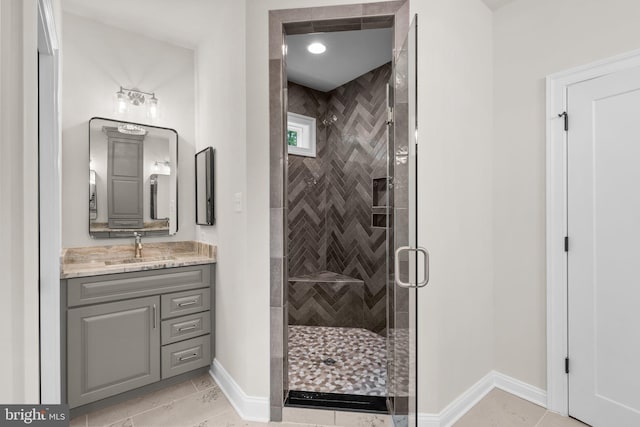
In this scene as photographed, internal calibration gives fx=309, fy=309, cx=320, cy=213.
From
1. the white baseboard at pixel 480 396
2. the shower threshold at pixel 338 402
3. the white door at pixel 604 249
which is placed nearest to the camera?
the white door at pixel 604 249

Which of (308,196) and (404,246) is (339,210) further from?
(404,246)

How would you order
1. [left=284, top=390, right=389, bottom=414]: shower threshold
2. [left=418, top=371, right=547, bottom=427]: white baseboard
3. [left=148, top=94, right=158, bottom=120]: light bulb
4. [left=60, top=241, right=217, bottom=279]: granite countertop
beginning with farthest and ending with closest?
1. [left=148, top=94, right=158, bottom=120]: light bulb
2. [left=60, top=241, right=217, bottom=279]: granite countertop
3. [left=284, top=390, right=389, bottom=414]: shower threshold
4. [left=418, top=371, right=547, bottom=427]: white baseboard

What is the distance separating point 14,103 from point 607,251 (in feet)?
8.86

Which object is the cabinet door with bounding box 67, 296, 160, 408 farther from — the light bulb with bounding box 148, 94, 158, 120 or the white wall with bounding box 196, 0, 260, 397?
the light bulb with bounding box 148, 94, 158, 120

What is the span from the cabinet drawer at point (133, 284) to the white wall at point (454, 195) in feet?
5.45

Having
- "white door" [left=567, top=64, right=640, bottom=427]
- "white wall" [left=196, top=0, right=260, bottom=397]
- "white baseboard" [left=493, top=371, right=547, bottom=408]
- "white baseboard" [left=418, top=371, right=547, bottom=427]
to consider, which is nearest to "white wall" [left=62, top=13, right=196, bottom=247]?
"white wall" [left=196, top=0, right=260, bottom=397]

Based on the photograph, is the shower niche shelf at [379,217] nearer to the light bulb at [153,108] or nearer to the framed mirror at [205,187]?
the framed mirror at [205,187]

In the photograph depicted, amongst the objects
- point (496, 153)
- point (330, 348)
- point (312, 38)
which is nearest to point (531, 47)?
point (496, 153)

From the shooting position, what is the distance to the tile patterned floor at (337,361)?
2195 millimetres

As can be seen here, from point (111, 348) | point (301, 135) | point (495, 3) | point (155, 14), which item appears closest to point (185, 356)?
point (111, 348)

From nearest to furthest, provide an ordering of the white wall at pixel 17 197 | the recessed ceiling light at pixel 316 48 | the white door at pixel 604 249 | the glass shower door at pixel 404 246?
1. the white wall at pixel 17 197
2. the glass shower door at pixel 404 246
3. the white door at pixel 604 249
4. the recessed ceiling light at pixel 316 48

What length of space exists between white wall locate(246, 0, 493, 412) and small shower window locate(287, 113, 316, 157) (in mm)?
1845

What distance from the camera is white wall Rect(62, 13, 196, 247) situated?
236cm

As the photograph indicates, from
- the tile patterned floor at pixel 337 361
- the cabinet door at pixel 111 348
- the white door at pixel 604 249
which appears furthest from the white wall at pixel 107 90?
the white door at pixel 604 249
